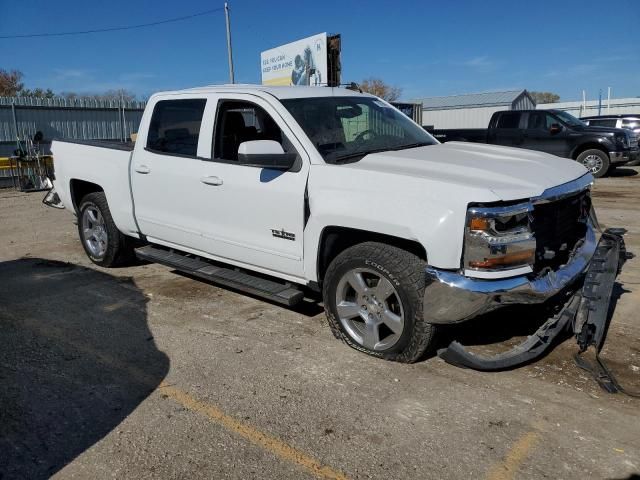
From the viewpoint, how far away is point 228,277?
4.76 metres

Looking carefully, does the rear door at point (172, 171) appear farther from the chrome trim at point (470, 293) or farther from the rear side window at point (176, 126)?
the chrome trim at point (470, 293)

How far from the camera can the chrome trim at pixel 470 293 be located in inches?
128

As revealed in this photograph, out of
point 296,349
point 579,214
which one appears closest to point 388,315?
point 296,349

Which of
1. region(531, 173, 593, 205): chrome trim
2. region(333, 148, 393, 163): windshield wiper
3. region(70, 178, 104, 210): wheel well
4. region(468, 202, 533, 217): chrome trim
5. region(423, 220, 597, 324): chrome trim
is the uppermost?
region(333, 148, 393, 163): windshield wiper

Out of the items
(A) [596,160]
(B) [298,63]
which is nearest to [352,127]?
(A) [596,160]

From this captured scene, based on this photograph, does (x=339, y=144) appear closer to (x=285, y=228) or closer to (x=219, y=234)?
(x=285, y=228)

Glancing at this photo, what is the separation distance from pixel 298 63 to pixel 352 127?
17.4 meters

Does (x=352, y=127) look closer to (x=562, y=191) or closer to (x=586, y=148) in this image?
(x=562, y=191)

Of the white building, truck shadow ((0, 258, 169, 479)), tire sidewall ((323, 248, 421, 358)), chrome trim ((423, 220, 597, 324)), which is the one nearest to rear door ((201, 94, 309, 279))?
tire sidewall ((323, 248, 421, 358))

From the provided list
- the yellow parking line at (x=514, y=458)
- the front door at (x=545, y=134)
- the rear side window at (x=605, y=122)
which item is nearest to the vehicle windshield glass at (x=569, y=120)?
the front door at (x=545, y=134)

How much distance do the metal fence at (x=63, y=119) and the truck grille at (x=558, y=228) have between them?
13654mm

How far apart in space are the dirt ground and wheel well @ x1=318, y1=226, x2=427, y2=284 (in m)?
0.64

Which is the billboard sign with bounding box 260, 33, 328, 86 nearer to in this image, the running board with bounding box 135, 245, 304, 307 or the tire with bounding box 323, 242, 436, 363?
the running board with bounding box 135, 245, 304, 307

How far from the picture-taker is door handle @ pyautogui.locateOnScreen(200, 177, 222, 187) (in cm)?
461
